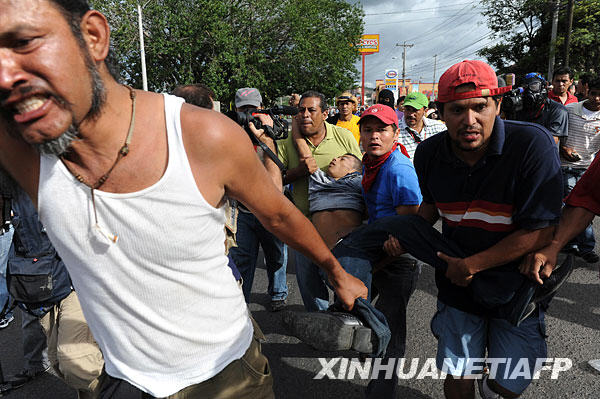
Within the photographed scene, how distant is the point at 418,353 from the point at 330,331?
1.98m

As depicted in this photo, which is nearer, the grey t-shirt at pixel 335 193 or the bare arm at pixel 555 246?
the bare arm at pixel 555 246

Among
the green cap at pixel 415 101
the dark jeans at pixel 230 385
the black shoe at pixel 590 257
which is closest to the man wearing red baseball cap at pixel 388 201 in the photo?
the dark jeans at pixel 230 385

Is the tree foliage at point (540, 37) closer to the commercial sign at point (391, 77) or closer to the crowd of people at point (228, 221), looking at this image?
the commercial sign at point (391, 77)

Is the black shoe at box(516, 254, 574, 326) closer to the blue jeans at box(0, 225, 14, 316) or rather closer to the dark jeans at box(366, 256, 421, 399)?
the dark jeans at box(366, 256, 421, 399)

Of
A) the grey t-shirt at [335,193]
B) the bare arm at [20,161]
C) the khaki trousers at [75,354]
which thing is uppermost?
the bare arm at [20,161]

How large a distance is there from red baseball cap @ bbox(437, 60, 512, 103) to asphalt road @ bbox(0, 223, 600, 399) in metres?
1.96

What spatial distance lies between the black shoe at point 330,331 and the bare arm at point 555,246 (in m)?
0.84

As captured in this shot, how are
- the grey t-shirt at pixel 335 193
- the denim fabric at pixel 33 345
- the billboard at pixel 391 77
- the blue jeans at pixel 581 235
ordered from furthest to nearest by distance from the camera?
A: the billboard at pixel 391 77 < the blue jeans at pixel 581 235 < the denim fabric at pixel 33 345 < the grey t-shirt at pixel 335 193

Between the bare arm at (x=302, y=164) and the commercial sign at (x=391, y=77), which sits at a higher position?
the bare arm at (x=302, y=164)

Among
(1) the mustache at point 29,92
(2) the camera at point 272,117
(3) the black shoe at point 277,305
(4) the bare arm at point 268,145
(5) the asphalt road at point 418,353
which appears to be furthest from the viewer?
(3) the black shoe at point 277,305

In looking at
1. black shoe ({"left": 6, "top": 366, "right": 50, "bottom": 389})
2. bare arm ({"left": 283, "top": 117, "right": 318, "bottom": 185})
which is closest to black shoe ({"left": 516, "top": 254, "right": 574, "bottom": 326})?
bare arm ({"left": 283, "top": 117, "right": 318, "bottom": 185})

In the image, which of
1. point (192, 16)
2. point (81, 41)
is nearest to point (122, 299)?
point (81, 41)

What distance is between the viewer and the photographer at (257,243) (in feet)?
10.8

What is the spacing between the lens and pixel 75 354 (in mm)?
1900
